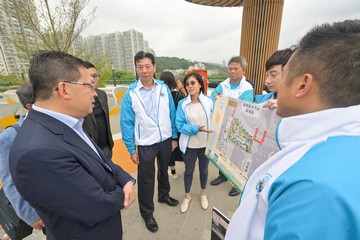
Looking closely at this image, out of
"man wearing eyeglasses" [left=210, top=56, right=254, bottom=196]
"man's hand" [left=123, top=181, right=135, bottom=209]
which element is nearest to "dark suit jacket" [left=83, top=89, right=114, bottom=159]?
"man's hand" [left=123, top=181, right=135, bottom=209]

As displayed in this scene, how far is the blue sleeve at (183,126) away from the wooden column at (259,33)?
7821 mm

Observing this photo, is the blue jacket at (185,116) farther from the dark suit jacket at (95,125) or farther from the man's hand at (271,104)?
the man's hand at (271,104)

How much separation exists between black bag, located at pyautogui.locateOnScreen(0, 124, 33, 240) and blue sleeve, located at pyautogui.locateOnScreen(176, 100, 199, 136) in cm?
188

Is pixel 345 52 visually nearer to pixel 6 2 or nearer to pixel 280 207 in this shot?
pixel 280 207

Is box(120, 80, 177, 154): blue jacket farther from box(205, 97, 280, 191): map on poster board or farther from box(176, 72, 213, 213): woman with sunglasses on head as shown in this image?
box(205, 97, 280, 191): map on poster board

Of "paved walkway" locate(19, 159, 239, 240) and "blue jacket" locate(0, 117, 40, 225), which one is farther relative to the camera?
"paved walkway" locate(19, 159, 239, 240)

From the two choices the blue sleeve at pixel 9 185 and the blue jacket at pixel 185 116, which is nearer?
the blue sleeve at pixel 9 185

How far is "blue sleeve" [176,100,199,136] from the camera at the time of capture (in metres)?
2.36

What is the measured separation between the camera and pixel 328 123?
58cm

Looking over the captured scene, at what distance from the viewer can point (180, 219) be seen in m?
2.53

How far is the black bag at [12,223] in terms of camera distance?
1613mm

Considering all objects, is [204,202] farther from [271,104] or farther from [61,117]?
[61,117]

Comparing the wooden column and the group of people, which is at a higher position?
the wooden column

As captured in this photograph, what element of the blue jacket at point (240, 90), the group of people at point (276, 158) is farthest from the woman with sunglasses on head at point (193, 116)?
the group of people at point (276, 158)
